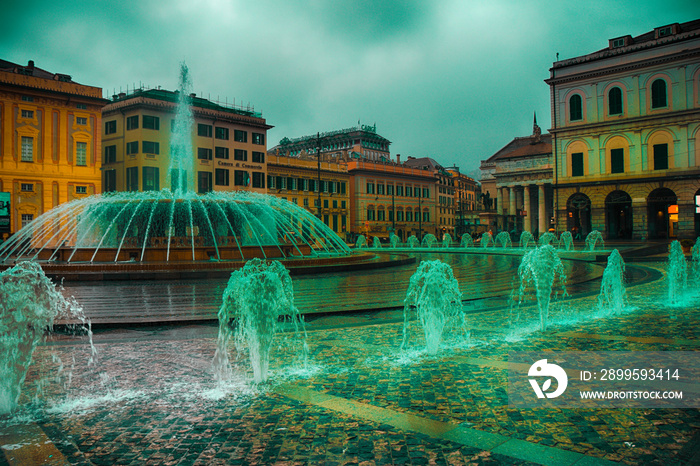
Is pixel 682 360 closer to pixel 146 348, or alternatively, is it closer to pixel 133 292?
pixel 146 348

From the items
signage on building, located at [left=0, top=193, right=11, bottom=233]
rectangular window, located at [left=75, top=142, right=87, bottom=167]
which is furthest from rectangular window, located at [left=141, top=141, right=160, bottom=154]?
signage on building, located at [left=0, top=193, right=11, bottom=233]

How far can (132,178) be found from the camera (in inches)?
1914

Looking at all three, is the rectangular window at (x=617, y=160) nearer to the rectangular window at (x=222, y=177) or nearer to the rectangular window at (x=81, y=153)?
the rectangular window at (x=222, y=177)

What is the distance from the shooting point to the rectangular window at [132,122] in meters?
48.3

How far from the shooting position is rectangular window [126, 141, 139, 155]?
4816 centimetres

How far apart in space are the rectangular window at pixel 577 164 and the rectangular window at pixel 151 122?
40574mm

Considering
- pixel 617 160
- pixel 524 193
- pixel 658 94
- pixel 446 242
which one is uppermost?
pixel 658 94

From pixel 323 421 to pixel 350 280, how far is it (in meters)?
11.4

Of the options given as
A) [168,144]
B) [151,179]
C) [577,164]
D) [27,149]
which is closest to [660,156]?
[577,164]

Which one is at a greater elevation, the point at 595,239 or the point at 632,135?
the point at 632,135

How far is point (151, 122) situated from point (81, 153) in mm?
7692

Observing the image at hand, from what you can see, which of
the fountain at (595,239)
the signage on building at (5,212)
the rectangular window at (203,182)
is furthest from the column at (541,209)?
the signage on building at (5,212)

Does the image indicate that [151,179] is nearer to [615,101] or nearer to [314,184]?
[314,184]

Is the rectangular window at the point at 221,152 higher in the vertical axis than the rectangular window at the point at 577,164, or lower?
higher
